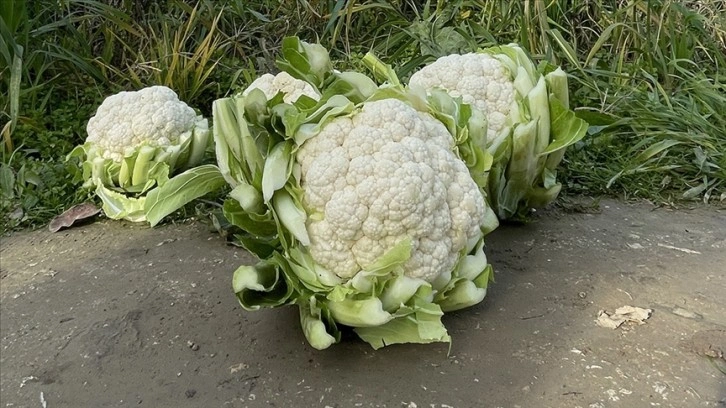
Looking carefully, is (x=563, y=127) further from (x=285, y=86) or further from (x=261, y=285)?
(x=261, y=285)

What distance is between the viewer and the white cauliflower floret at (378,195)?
5.65ft

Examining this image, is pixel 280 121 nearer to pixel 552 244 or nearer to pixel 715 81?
pixel 552 244

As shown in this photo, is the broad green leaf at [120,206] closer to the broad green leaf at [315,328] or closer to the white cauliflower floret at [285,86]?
the white cauliflower floret at [285,86]

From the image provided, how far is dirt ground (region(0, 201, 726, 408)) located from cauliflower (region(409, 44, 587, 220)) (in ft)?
0.44

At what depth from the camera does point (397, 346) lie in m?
1.81

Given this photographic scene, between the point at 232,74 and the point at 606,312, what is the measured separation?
2.54 meters

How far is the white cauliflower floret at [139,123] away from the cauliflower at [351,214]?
1.04m

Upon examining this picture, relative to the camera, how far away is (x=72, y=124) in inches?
133

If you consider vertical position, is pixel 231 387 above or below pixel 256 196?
below

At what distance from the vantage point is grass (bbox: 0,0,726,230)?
9.66 ft

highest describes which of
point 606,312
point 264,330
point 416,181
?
point 416,181

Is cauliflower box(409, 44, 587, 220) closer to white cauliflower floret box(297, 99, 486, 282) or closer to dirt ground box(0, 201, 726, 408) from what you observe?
dirt ground box(0, 201, 726, 408)

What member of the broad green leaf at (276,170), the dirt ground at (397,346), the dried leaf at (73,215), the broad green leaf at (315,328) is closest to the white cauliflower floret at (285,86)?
the dirt ground at (397,346)

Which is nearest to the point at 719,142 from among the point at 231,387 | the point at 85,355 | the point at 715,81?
the point at 715,81
